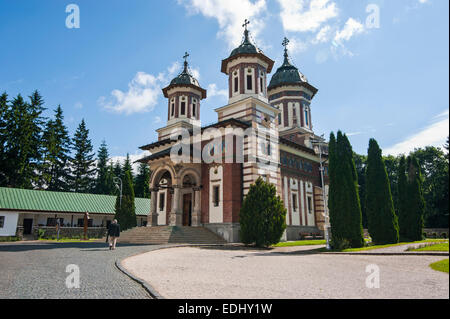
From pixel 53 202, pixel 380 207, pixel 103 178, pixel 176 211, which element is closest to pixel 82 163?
pixel 103 178

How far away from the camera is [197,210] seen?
2666 cm

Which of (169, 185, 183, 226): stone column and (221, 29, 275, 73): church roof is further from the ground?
(221, 29, 275, 73): church roof

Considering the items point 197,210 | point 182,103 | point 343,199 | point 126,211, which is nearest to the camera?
point 343,199

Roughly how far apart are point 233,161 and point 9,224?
23.9 metres

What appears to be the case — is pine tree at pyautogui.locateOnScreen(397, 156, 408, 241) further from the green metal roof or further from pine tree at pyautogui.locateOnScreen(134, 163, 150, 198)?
pine tree at pyautogui.locateOnScreen(134, 163, 150, 198)

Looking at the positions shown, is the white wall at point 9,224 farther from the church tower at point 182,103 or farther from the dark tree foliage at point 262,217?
the dark tree foliage at point 262,217

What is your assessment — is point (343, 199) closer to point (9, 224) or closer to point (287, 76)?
point (287, 76)

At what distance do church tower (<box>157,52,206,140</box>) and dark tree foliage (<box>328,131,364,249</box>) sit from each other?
59.0 feet

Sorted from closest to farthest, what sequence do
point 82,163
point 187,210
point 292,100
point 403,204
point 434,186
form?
1. point 403,204
2. point 187,210
3. point 292,100
4. point 434,186
5. point 82,163

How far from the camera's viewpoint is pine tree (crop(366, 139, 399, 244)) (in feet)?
65.4

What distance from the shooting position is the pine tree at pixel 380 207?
19.9 meters

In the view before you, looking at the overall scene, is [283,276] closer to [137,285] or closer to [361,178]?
[137,285]

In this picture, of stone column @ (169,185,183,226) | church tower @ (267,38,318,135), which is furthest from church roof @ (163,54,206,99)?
stone column @ (169,185,183,226)
